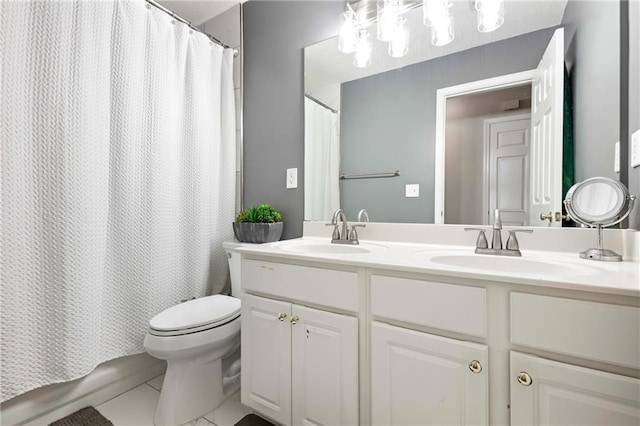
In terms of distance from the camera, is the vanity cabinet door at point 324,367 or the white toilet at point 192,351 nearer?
the vanity cabinet door at point 324,367

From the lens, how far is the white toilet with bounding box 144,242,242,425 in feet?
4.03

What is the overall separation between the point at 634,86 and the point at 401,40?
0.90 m

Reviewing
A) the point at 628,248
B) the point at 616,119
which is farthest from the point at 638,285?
the point at 616,119

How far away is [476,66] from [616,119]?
→ 21.3 inches

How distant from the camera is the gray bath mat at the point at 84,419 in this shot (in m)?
1.27

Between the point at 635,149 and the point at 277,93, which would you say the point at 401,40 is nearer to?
the point at 277,93

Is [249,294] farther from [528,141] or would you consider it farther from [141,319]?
[528,141]

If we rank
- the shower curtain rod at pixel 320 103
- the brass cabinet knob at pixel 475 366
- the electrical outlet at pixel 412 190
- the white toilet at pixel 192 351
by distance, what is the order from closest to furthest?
the brass cabinet knob at pixel 475 366 < the white toilet at pixel 192 351 < the electrical outlet at pixel 412 190 < the shower curtain rod at pixel 320 103

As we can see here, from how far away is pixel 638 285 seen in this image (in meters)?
0.64

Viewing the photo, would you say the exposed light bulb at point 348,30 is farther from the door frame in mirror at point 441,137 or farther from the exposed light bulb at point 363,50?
the door frame in mirror at point 441,137

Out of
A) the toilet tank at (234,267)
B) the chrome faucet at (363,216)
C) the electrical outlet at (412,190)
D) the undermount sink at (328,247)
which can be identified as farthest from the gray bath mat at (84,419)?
the electrical outlet at (412,190)

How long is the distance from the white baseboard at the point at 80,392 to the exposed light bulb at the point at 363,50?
1.95m

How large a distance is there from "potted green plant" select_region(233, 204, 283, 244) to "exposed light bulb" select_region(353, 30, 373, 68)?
0.94 m

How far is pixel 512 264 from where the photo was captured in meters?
1.02
